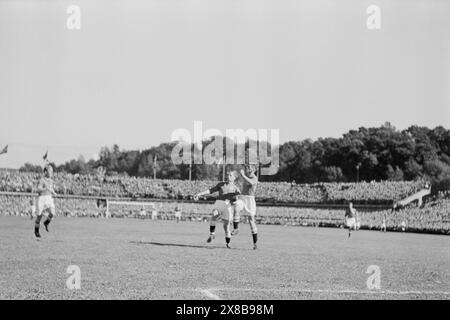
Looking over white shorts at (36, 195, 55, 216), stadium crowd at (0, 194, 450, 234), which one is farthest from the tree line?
white shorts at (36, 195, 55, 216)

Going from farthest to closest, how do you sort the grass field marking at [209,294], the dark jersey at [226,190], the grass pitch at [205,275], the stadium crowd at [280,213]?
the stadium crowd at [280,213] → the dark jersey at [226,190] → the grass pitch at [205,275] → the grass field marking at [209,294]

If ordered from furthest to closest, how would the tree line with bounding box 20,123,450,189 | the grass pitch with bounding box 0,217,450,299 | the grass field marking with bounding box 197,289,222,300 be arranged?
1. the tree line with bounding box 20,123,450,189
2. the grass pitch with bounding box 0,217,450,299
3. the grass field marking with bounding box 197,289,222,300

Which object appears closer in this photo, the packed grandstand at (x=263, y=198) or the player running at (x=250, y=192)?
the player running at (x=250, y=192)

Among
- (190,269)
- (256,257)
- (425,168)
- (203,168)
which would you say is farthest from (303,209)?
(190,269)

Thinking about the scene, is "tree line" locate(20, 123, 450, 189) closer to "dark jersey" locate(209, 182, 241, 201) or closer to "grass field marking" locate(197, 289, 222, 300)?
"dark jersey" locate(209, 182, 241, 201)

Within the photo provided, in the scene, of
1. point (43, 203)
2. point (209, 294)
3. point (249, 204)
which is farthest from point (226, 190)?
point (209, 294)

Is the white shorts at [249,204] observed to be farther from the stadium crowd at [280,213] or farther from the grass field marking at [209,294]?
the stadium crowd at [280,213]

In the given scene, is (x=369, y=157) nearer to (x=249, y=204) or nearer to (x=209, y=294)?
(x=249, y=204)

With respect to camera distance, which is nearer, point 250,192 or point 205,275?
point 205,275

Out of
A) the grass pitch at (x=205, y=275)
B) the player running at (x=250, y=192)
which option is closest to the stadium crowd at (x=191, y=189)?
the player running at (x=250, y=192)

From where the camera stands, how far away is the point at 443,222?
40.4 metres
